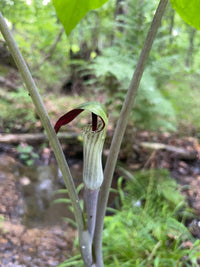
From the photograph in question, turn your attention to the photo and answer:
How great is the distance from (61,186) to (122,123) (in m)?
1.48

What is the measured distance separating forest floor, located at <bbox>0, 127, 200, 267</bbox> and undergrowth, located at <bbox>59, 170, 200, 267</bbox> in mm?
123

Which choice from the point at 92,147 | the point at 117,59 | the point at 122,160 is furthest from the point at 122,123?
the point at 122,160

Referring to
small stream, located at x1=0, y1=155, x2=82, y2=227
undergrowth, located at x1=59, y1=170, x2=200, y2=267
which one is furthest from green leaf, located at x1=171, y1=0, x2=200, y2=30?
small stream, located at x1=0, y1=155, x2=82, y2=227

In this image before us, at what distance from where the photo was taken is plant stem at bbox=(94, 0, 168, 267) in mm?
469

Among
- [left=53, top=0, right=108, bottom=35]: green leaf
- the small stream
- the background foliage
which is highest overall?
[left=53, top=0, right=108, bottom=35]: green leaf

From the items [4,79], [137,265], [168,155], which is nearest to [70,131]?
[168,155]

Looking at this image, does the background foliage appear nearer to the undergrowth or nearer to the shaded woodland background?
the shaded woodland background

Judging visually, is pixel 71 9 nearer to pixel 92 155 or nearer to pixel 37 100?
pixel 37 100

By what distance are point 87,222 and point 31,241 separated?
2.79 feet

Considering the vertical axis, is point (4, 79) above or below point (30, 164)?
above

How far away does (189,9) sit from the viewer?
39cm

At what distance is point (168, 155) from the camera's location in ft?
7.25

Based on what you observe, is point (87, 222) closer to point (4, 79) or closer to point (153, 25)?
point (153, 25)

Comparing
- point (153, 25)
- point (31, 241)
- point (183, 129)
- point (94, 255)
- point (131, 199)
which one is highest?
point (153, 25)
